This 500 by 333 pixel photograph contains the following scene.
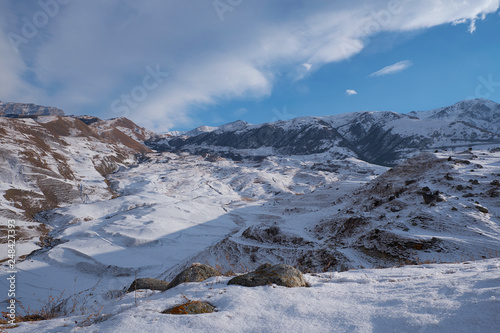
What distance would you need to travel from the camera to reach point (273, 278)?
6.00 metres

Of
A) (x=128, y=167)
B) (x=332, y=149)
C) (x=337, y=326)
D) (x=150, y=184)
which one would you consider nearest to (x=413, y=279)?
(x=337, y=326)

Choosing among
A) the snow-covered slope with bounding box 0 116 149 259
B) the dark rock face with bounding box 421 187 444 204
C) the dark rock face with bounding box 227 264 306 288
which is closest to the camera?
the dark rock face with bounding box 227 264 306 288

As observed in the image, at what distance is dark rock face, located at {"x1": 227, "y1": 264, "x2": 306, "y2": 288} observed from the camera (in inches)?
233

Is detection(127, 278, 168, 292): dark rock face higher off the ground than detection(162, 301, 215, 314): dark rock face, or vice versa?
detection(162, 301, 215, 314): dark rock face

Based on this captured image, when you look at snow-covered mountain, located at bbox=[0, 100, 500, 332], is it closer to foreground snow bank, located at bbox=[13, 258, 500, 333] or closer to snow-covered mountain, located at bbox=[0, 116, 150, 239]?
foreground snow bank, located at bbox=[13, 258, 500, 333]

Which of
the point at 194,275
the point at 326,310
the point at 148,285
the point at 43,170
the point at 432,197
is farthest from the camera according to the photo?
the point at 43,170

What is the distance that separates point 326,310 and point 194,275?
4124 mm

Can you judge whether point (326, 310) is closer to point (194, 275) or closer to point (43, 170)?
point (194, 275)

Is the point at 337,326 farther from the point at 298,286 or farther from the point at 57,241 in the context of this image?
the point at 57,241

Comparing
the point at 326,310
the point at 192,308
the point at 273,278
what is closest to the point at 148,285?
the point at 192,308

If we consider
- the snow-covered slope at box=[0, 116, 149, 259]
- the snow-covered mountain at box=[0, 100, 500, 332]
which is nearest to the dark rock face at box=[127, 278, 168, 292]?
the snow-covered mountain at box=[0, 100, 500, 332]

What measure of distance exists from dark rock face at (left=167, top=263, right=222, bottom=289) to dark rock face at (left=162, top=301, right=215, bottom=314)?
235 centimetres

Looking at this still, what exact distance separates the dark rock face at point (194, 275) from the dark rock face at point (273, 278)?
4.68ft

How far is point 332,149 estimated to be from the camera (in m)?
176
